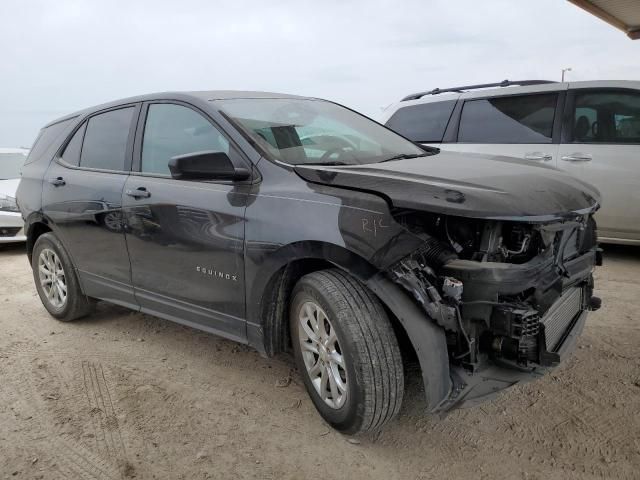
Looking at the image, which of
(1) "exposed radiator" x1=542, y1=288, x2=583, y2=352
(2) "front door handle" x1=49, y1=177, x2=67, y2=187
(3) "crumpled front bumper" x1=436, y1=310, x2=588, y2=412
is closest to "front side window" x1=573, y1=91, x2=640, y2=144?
(1) "exposed radiator" x1=542, y1=288, x2=583, y2=352

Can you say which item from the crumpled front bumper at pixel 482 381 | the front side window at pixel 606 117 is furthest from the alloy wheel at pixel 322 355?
the front side window at pixel 606 117

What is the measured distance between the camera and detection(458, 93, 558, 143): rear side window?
17.7ft

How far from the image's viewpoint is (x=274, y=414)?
276 cm

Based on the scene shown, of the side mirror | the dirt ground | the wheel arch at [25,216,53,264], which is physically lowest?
the dirt ground

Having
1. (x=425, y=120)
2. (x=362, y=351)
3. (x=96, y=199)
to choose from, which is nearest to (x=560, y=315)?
(x=362, y=351)

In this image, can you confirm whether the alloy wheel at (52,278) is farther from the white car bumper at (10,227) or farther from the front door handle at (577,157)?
the front door handle at (577,157)

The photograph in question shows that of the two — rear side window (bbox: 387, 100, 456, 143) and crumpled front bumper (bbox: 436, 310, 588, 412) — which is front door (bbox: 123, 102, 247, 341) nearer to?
crumpled front bumper (bbox: 436, 310, 588, 412)

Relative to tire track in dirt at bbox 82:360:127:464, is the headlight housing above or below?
above

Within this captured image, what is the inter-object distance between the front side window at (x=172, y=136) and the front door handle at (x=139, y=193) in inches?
5.3

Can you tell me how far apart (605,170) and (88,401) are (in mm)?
4796

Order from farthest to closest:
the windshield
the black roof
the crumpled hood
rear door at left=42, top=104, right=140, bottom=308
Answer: the windshield → rear door at left=42, top=104, right=140, bottom=308 → the black roof → the crumpled hood

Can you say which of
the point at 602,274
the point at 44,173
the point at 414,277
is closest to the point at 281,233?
the point at 414,277

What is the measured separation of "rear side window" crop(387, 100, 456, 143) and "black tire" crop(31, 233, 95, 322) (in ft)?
11.9

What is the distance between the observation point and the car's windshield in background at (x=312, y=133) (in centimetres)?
289
